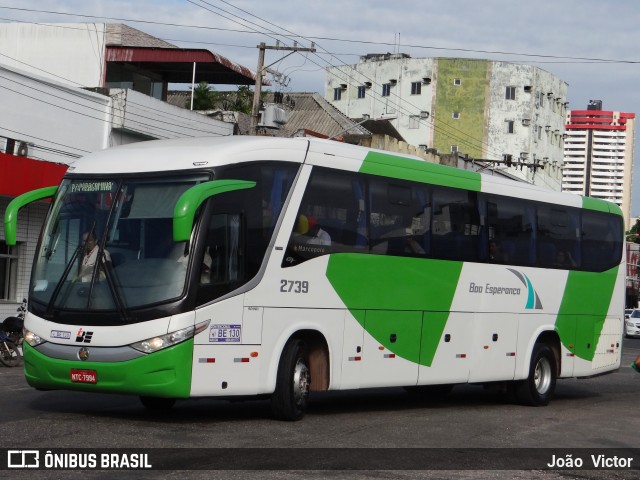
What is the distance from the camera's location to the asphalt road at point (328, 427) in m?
10.7

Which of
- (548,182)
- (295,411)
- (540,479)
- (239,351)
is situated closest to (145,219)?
(239,351)

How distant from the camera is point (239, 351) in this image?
12938mm

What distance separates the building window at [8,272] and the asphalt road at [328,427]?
10222mm

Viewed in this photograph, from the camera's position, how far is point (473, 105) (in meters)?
92.4

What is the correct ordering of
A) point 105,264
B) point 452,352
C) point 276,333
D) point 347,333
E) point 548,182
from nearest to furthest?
point 105,264
point 276,333
point 347,333
point 452,352
point 548,182

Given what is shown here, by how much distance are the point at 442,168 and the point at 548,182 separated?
8564 centimetres

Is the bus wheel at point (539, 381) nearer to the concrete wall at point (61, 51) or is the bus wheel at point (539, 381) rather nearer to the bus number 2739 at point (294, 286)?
the bus number 2739 at point (294, 286)

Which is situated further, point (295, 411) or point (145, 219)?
point (295, 411)

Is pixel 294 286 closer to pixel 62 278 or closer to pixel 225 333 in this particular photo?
pixel 225 333

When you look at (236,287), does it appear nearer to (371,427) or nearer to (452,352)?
(371,427)

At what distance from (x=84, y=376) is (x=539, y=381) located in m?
8.82

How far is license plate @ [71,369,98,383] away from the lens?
1236cm

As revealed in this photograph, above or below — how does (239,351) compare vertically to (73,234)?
below

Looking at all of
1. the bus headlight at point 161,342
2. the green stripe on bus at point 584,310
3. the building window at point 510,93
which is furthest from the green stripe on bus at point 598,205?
the building window at point 510,93
